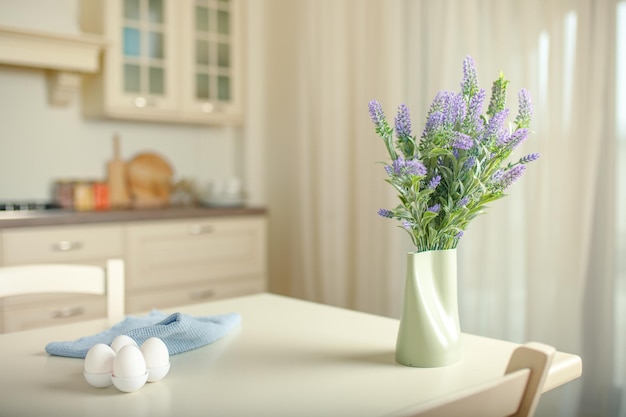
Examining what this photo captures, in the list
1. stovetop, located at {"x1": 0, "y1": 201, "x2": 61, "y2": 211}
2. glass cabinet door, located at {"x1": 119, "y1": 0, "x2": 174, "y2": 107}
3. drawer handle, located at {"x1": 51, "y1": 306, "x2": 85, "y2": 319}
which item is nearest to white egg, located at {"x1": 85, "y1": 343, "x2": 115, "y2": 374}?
drawer handle, located at {"x1": 51, "y1": 306, "x2": 85, "y2": 319}

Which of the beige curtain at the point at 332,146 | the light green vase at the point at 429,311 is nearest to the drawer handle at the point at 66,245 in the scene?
the beige curtain at the point at 332,146

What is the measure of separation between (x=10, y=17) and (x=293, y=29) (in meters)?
1.55

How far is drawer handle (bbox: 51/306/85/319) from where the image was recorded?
292 cm

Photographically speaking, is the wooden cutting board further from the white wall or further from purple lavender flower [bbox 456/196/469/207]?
purple lavender flower [bbox 456/196/469/207]

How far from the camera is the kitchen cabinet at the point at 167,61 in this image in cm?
331

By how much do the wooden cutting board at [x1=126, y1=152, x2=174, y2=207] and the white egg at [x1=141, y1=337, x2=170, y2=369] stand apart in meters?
2.63

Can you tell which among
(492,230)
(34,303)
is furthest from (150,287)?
(492,230)

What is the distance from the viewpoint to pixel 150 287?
3.21 meters

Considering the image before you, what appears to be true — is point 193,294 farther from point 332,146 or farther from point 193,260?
point 332,146

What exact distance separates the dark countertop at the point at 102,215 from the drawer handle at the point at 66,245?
8 centimetres

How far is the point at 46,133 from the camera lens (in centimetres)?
341

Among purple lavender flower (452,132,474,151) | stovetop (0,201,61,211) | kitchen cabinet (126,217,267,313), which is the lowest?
kitchen cabinet (126,217,267,313)

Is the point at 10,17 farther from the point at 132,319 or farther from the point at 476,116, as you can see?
the point at 476,116

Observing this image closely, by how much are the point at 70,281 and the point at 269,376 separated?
750 millimetres
